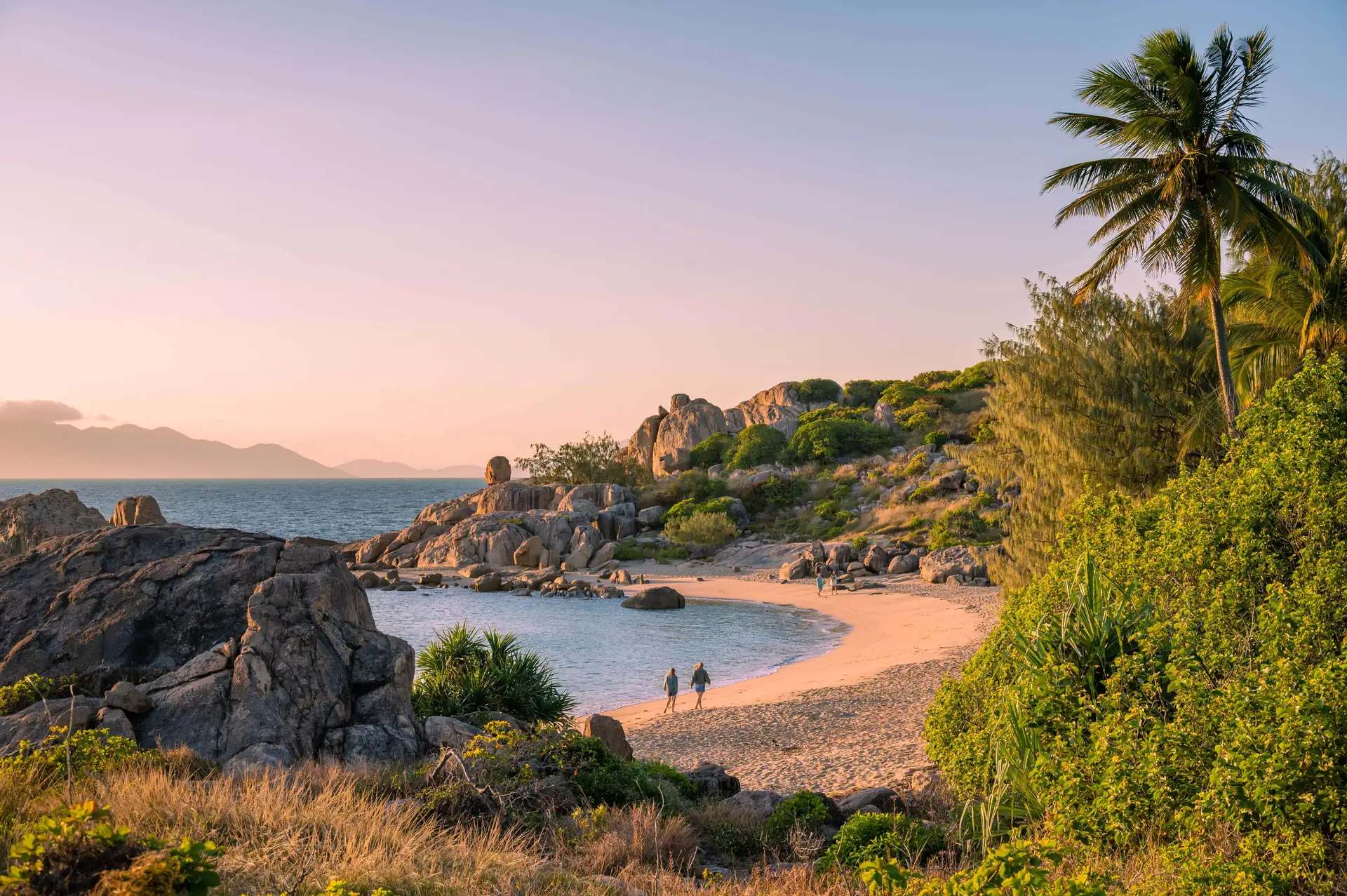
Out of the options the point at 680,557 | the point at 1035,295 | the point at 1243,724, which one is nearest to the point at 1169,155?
the point at 1035,295

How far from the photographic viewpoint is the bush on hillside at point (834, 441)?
75625mm

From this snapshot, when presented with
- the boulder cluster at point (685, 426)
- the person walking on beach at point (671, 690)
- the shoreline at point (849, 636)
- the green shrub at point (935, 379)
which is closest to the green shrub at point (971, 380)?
the green shrub at point (935, 379)

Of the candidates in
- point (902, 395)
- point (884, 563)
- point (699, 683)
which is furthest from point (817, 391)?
point (699, 683)

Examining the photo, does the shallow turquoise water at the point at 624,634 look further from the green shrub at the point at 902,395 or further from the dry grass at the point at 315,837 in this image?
the green shrub at the point at 902,395

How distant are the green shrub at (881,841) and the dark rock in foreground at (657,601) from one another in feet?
106

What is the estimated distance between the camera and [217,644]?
1115cm

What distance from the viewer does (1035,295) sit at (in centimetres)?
2394

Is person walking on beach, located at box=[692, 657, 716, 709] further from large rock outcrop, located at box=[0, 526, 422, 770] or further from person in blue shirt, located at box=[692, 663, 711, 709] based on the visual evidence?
large rock outcrop, located at box=[0, 526, 422, 770]

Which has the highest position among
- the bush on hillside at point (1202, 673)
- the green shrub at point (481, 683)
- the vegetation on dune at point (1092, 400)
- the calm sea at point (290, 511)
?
the vegetation on dune at point (1092, 400)

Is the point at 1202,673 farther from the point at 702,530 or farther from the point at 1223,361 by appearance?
the point at 702,530

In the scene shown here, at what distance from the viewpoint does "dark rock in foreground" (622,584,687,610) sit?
4025 centimetres

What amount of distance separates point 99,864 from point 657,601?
36452mm

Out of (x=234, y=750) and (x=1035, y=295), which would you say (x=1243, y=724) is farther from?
(x=1035, y=295)

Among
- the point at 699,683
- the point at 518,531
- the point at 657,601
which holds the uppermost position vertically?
the point at 518,531
